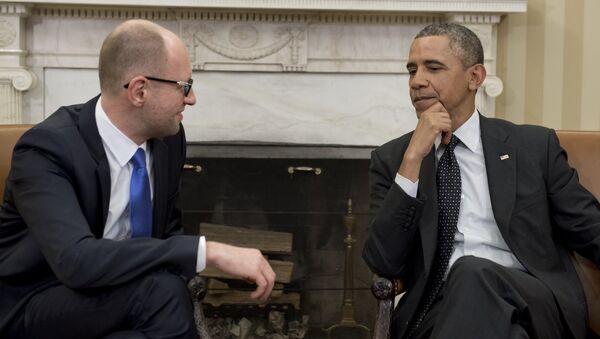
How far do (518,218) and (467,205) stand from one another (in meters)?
0.15

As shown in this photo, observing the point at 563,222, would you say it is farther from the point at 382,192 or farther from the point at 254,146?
the point at 254,146

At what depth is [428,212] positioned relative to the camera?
2.30 metres

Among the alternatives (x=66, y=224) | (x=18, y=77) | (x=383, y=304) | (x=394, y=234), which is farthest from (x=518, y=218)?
(x=18, y=77)

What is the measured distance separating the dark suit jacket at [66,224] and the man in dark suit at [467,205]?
0.68 meters

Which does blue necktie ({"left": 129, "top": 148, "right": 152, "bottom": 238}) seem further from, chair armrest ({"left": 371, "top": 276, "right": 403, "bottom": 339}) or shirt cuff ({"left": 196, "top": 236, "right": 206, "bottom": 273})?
chair armrest ({"left": 371, "top": 276, "right": 403, "bottom": 339})

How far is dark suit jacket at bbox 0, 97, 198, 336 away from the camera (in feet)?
5.75

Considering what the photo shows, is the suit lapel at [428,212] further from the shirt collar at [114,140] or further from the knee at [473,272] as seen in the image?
the shirt collar at [114,140]

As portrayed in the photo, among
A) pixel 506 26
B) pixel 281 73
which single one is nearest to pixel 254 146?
pixel 281 73

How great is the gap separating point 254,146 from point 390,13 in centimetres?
89

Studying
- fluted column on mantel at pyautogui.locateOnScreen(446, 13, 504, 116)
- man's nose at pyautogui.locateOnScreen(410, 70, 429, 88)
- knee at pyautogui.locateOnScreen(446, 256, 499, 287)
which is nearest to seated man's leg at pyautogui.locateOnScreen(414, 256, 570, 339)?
knee at pyautogui.locateOnScreen(446, 256, 499, 287)

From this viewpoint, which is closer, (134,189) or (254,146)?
(134,189)

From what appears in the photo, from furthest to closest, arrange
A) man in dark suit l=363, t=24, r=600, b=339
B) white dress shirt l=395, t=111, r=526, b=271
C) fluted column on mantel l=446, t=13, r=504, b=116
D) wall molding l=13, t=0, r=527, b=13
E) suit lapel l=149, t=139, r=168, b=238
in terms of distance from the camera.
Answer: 1. fluted column on mantel l=446, t=13, r=504, b=116
2. wall molding l=13, t=0, r=527, b=13
3. white dress shirt l=395, t=111, r=526, b=271
4. man in dark suit l=363, t=24, r=600, b=339
5. suit lapel l=149, t=139, r=168, b=238

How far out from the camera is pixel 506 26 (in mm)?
3979

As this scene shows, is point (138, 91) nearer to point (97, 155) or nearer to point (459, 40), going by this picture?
point (97, 155)
